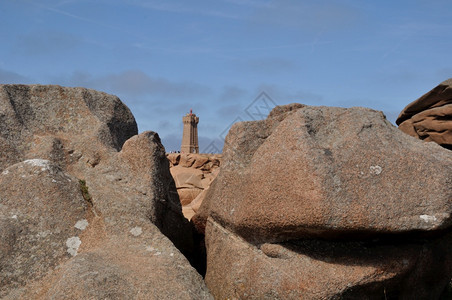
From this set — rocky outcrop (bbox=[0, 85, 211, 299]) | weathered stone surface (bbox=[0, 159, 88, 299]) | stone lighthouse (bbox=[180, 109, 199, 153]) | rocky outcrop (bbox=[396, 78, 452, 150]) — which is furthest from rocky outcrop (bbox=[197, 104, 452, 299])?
stone lighthouse (bbox=[180, 109, 199, 153])

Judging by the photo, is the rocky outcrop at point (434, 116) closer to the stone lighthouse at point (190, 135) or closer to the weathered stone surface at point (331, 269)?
the weathered stone surface at point (331, 269)

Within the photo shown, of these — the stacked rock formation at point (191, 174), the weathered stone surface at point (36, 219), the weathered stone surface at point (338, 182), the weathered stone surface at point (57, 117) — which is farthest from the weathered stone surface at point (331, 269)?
the stacked rock formation at point (191, 174)

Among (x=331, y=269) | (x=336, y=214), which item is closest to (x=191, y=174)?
(x=331, y=269)

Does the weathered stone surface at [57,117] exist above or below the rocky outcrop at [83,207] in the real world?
above

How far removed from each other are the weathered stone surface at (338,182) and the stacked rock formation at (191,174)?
17.7 ft

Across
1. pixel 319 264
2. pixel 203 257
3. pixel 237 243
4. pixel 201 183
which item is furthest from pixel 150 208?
pixel 201 183

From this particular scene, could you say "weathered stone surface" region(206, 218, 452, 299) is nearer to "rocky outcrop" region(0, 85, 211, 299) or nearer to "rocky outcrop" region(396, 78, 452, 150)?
"rocky outcrop" region(0, 85, 211, 299)

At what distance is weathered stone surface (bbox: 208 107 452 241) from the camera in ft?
15.6

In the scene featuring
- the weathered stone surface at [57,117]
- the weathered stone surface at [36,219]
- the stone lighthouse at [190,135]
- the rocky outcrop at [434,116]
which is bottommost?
the weathered stone surface at [36,219]

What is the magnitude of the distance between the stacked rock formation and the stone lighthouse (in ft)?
104

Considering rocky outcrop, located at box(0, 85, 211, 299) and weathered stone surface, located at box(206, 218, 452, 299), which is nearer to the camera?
rocky outcrop, located at box(0, 85, 211, 299)

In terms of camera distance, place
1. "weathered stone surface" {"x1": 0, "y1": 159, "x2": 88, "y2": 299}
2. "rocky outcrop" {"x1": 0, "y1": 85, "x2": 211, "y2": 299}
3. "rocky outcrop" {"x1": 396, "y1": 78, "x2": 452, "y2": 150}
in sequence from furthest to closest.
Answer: "rocky outcrop" {"x1": 396, "y1": 78, "x2": 452, "y2": 150}
"weathered stone surface" {"x1": 0, "y1": 159, "x2": 88, "y2": 299}
"rocky outcrop" {"x1": 0, "y1": 85, "x2": 211, "y2": 299}

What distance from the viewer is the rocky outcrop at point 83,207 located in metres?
4.73

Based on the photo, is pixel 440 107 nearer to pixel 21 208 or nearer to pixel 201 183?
pixel 201 183
